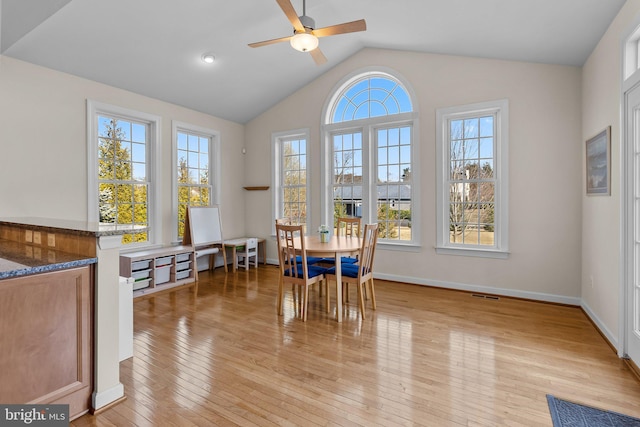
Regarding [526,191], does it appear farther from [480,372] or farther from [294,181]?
[294,181]

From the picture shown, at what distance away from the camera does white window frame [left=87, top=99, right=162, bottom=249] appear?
13.9 ft

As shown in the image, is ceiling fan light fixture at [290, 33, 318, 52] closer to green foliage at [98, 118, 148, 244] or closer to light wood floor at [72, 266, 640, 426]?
light wood floor at [72, 266, 640, 426]

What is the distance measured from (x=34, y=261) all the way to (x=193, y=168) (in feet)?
13.1

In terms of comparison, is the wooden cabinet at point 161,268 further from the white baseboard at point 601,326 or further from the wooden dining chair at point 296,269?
the white baseboard at point 601,326

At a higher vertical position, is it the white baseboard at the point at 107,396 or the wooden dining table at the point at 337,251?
the wooden dining table at the point at 337,251

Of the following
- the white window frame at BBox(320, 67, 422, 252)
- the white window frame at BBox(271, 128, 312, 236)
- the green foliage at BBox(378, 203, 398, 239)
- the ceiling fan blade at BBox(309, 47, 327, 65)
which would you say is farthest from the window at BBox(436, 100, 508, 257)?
the white window frame at BBox(271, 128, 312, 236)

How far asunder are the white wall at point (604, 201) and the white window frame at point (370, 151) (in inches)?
75.1

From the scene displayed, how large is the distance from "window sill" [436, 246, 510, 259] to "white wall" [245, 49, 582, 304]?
62 millimetres

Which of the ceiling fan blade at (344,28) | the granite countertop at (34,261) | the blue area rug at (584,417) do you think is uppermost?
the ceiling fan blade at (344,28)

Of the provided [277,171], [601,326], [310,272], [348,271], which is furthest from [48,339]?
[277,171]

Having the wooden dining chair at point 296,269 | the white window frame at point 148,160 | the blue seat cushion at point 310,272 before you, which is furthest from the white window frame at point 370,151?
the white window frame at point 148,160

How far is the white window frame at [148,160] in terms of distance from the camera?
4227 mm

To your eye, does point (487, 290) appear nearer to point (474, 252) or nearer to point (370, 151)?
point (474, 252)

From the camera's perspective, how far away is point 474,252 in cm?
448
